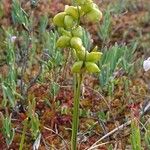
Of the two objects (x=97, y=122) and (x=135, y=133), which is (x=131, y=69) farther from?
(x=135, y=133)

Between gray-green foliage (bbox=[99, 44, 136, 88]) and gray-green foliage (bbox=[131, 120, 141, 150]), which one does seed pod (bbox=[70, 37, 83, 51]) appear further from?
gray-green foliage (bbox=[99, 44, 136, 88])

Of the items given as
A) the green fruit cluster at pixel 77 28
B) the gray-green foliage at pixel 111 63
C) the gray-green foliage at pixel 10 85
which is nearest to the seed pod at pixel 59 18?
the green fruit cluster at pixel 77 28

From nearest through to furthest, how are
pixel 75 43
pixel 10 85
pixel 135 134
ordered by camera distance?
pixel 75 43 < pixel 135 134 < pixel 10 85

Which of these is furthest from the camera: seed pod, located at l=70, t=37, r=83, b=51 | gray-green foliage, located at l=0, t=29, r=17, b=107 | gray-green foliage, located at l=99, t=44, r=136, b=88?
gray-green foliage, located at l=99, t=44, r=136, b=88

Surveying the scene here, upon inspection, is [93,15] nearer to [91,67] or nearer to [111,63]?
[91,67]

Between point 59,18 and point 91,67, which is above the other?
point 59,18

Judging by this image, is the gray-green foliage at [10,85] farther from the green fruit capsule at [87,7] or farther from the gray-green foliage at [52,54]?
the green fruit capsule at [87,7]

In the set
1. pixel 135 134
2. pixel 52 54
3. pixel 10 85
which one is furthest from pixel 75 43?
pixel 52 54

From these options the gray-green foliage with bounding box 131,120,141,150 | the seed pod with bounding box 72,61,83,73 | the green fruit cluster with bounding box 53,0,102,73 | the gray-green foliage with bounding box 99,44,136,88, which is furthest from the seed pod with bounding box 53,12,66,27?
the gray-green foliage with bounding box 99,44,136,88
